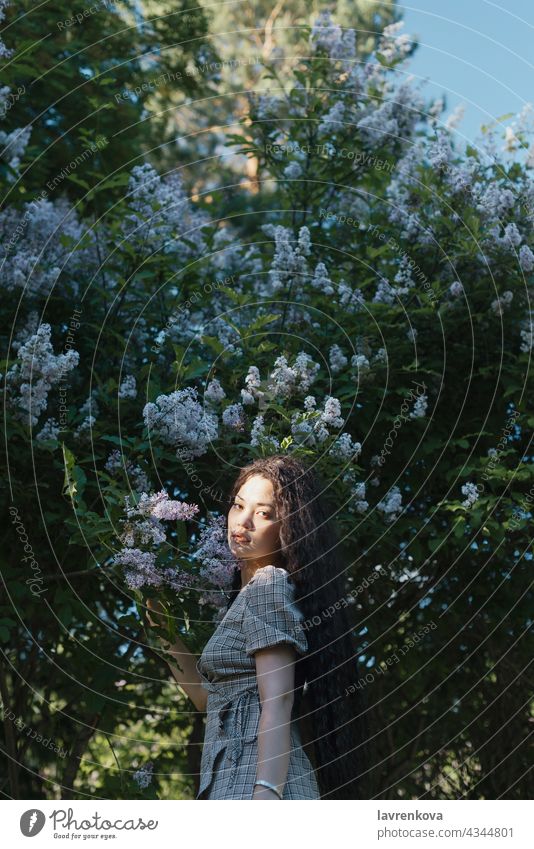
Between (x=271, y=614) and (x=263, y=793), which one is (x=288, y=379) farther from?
Answer: (x=263, y=793)

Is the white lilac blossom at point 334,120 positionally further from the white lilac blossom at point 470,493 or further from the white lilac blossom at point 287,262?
the white lilac blossom at point 470,493

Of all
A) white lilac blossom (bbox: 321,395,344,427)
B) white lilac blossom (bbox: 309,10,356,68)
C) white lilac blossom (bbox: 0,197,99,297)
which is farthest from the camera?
white lilac blossom (bbox: 309,10,356,68)

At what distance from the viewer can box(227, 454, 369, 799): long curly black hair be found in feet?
9.93

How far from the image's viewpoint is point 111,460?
3.58m

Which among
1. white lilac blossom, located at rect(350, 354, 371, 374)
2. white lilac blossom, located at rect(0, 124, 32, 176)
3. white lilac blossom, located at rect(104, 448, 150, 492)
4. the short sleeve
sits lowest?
the short sleeve

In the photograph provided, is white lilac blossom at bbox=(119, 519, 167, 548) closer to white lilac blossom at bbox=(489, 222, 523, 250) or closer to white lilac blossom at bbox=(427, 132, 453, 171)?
white lilac blossom at bbox=(489, 222, 523, 250)

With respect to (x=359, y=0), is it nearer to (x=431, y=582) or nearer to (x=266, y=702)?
(x=431, y=582)

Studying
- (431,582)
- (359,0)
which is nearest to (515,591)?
(431,582)

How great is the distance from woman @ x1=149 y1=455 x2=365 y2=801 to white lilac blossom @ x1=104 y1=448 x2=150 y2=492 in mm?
424

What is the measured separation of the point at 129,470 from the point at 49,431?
1.08 ft

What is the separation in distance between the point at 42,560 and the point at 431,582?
5.13 ft

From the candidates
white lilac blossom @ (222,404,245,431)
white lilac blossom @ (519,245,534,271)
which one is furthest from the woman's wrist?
white lilac blossom @ (519,245,534,271)

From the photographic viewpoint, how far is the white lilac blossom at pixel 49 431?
371 centimetres

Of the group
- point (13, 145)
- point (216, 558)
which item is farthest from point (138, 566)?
point (13, 145)
